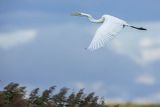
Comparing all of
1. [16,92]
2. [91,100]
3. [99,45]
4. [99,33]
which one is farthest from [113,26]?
Answer: [16,92]

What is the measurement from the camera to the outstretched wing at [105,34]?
8606 mm

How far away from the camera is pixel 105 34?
9625mm

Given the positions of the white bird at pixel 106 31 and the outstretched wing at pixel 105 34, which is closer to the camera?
the outstretched wing at pixel 105 34

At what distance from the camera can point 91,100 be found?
750 centimetres

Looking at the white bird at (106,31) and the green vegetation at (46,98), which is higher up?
the white bird at (106,31)

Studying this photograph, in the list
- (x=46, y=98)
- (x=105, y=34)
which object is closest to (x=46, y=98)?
(x=46, y=98)

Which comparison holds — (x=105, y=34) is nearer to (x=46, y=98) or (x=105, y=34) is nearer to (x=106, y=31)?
(x=106, y=31)

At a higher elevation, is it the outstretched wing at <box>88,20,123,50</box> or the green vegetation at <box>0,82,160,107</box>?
the outstretched wing at <box>88,20,123,50</box>

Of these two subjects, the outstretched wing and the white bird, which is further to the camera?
the white bird

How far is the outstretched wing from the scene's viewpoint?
8.61 metres

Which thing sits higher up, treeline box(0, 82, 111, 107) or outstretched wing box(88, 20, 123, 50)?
outstretched wing box(88, 20, 123, 50)

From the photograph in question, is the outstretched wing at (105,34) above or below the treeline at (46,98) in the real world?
above

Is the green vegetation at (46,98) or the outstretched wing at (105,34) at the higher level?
the outstretched wing at (105,34)

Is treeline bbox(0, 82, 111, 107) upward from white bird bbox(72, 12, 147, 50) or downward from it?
downward
